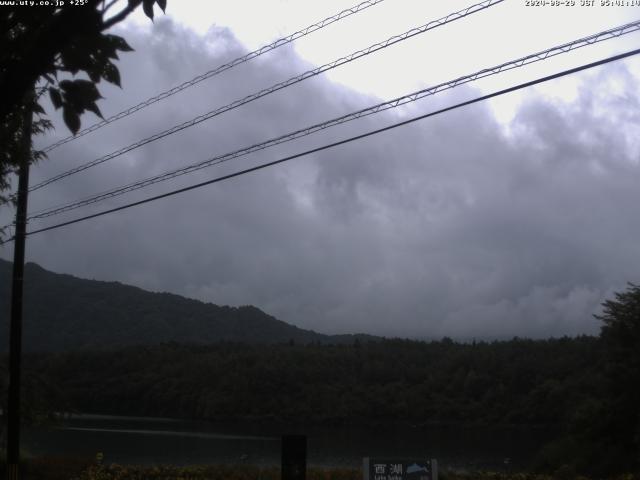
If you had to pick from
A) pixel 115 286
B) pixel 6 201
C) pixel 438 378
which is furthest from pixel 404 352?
pixel 115 286

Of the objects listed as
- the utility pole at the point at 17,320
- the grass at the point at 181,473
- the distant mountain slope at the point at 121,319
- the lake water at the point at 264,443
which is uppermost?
the distant mountain slope at the point at 121,319

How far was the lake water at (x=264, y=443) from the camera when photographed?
93.7 ft

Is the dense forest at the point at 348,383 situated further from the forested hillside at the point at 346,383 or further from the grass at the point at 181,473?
the grass at the point at 181,473

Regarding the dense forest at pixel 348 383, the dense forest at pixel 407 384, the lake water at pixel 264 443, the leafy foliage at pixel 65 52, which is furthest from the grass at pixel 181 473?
the dense forest at pixel 348 383

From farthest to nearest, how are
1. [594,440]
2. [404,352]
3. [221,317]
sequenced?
[221,317]
[404,352]
[594,440]

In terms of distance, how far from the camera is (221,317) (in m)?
147

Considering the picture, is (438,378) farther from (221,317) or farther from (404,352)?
(221,317)

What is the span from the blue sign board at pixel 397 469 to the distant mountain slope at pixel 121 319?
76.5 m

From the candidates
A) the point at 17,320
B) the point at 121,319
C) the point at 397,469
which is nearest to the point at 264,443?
the point at 17,320

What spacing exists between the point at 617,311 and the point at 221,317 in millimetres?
121312

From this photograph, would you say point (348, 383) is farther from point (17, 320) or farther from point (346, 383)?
point (17, 320)

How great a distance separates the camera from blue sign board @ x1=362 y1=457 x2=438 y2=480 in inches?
454

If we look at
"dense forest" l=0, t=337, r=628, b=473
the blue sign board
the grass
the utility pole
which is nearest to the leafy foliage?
the blue sign board

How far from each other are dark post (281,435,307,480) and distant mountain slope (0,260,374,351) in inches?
3084
